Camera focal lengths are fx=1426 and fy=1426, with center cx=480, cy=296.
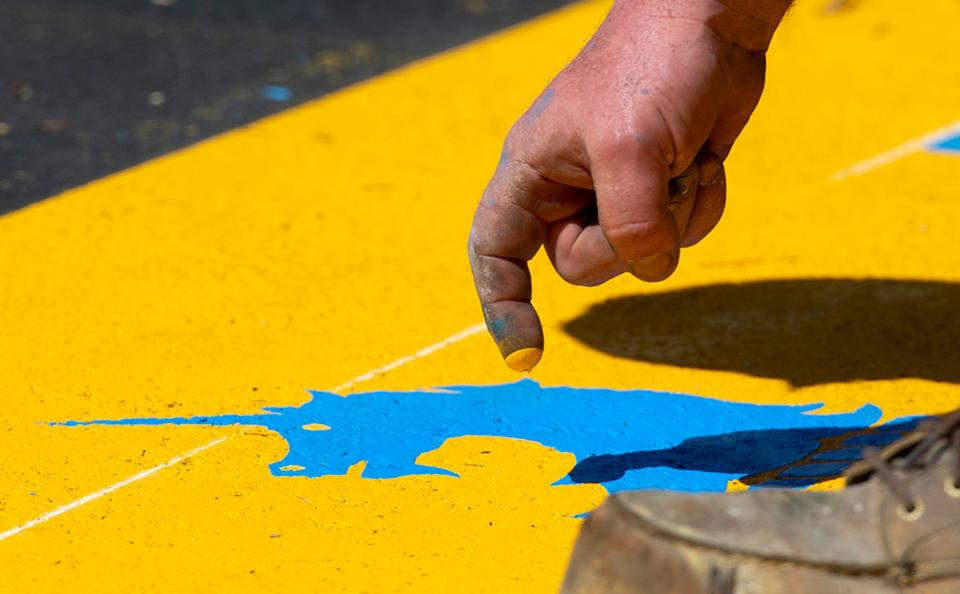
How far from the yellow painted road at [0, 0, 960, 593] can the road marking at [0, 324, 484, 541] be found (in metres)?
0.01

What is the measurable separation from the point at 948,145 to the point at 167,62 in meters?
3.07

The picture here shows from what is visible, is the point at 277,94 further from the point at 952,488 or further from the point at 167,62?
the point at 952,488

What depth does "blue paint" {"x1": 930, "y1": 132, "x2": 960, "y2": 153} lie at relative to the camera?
4788 millimetres

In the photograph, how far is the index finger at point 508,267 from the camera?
2736mm

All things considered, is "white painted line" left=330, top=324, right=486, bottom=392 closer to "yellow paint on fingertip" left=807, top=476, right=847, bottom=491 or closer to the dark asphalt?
"yellow paint on fingertip" left=807, top=476, right=847, bottom=491

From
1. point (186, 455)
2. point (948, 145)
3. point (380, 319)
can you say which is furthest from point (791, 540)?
point (948, 145)

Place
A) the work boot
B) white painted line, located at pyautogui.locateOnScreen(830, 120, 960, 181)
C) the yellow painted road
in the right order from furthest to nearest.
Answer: white painted line, located at pyautogui.locateOnScreen(830, 120, 960, 181) < the yellow painted road < the work boot

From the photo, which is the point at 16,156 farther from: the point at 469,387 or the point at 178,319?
the point at 469,387

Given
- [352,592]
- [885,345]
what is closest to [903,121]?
[885,345]

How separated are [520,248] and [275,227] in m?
1.58

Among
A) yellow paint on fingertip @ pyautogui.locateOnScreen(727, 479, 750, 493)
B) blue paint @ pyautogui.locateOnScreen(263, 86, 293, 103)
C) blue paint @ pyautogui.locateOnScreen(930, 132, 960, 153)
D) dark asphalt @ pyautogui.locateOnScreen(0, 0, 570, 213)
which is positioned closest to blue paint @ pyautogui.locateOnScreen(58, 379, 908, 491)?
yellow paint on fingertip @ pyautogui.locateOnScreen(727, 479, 750, 493)

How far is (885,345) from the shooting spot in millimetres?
3471

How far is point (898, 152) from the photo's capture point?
4.79 m

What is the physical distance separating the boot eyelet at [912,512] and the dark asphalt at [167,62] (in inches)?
123
